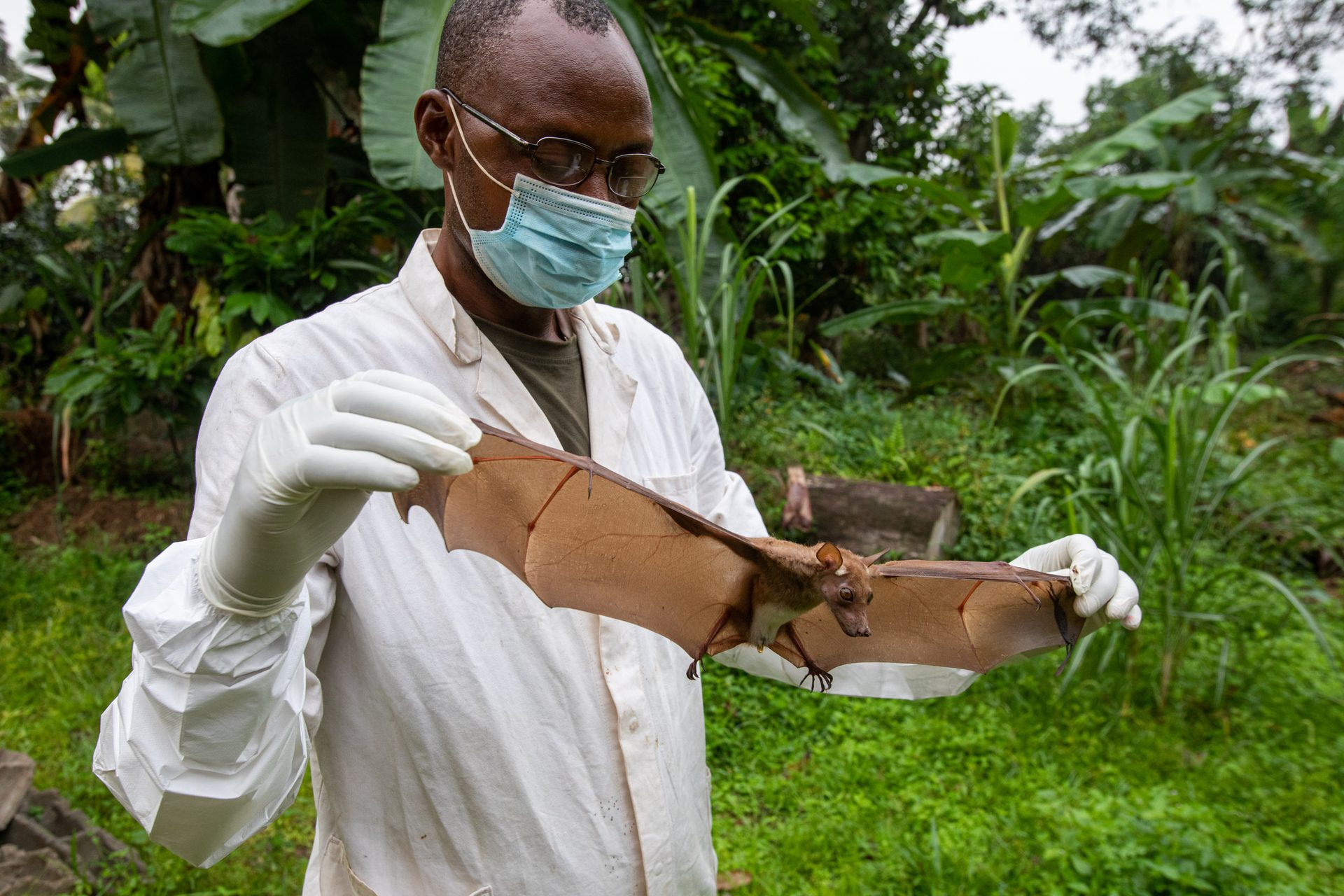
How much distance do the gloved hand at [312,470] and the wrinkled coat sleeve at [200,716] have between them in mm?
41

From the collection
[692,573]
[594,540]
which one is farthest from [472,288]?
[692,573]

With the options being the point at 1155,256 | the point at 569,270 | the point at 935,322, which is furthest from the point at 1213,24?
the point at 569,270

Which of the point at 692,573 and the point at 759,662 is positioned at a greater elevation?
→ the point at 692,573

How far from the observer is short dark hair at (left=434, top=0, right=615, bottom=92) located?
1.31 metres

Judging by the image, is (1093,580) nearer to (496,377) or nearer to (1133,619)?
(1133,619)

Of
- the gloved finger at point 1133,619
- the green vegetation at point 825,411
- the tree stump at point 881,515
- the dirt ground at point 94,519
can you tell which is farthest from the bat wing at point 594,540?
the dirt ground at point 94,519

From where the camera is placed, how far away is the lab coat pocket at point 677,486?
60.2 inches

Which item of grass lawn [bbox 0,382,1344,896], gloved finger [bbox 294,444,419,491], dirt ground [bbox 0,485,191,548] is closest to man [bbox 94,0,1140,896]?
gloved finger [bbox 294,444,419,491]

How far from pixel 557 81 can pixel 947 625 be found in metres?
1.06

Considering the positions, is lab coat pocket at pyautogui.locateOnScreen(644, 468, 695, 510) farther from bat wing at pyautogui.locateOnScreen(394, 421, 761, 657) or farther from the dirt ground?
the dirt ground

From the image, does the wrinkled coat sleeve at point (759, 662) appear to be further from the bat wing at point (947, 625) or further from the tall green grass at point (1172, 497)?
the tall green grass at point (1172, 497)

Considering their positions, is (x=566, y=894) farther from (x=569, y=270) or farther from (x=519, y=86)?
(x=519, y=86)

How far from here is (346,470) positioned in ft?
3.09

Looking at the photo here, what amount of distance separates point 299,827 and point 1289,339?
15.3 metres
